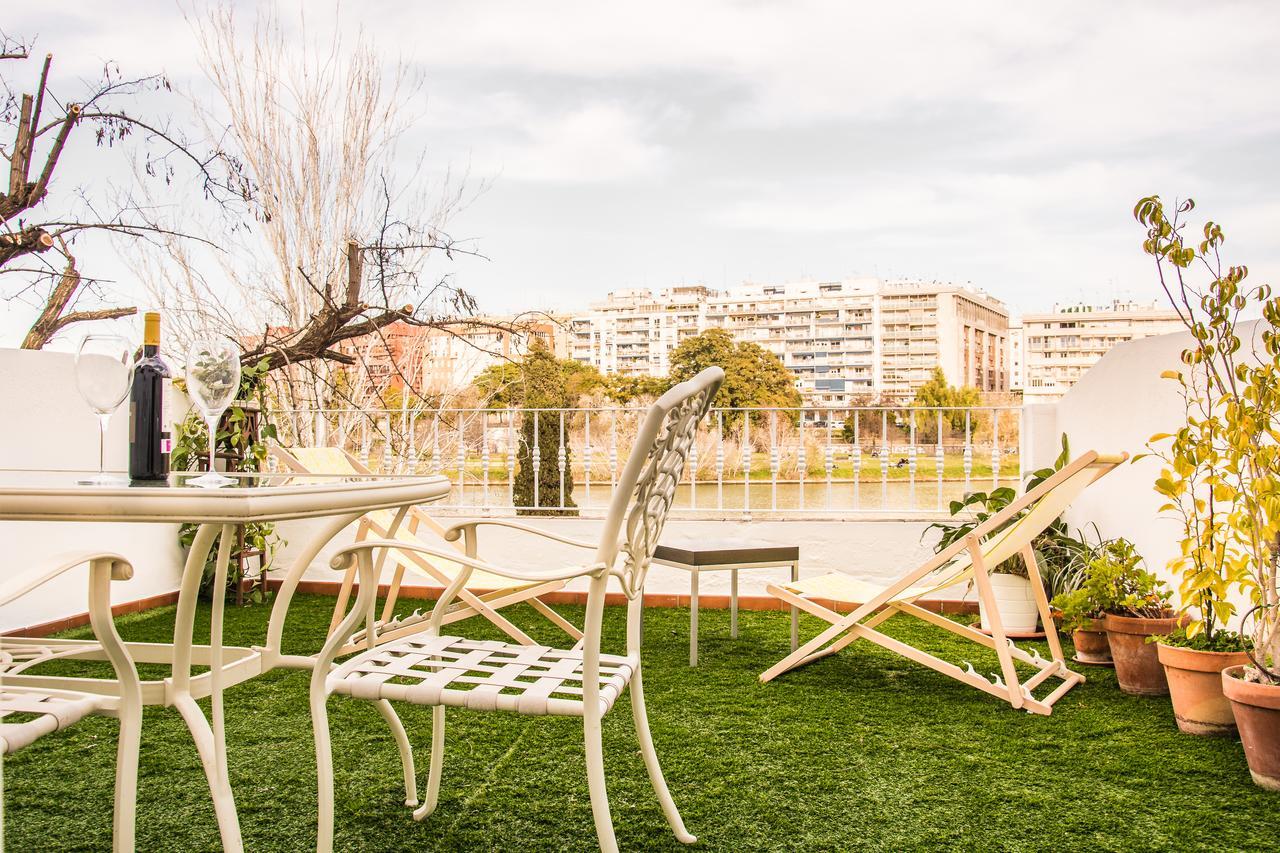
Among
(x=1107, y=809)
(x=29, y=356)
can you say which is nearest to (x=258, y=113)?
(x=29, y=356)

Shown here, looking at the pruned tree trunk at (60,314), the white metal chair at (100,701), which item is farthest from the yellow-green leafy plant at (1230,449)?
the pruned tree trunk at (60,314)

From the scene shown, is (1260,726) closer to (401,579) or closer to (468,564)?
(468,564)

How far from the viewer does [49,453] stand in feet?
14.2

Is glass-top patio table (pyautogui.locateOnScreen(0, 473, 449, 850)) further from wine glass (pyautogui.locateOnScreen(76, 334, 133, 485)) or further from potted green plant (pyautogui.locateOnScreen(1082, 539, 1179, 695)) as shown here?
potted green plant (pyautogui.locateOnScreen(1082, 539, 1179, 695))

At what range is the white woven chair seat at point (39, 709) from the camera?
129cm

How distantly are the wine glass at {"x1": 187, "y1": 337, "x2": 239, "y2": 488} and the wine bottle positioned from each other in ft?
0.20

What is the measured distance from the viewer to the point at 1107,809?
2312mm

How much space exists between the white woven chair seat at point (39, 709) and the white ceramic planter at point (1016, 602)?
377cm

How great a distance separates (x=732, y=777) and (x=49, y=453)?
3.56 m

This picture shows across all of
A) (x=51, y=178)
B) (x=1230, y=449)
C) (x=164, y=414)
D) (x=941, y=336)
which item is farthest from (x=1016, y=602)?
(x=941, y=336)

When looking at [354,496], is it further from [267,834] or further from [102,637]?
[267,834]

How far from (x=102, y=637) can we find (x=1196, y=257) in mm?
3023

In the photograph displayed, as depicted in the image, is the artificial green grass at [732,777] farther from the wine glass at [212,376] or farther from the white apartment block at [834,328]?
the white apartment block at [834,328]

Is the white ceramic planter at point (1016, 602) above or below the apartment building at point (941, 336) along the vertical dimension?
below
